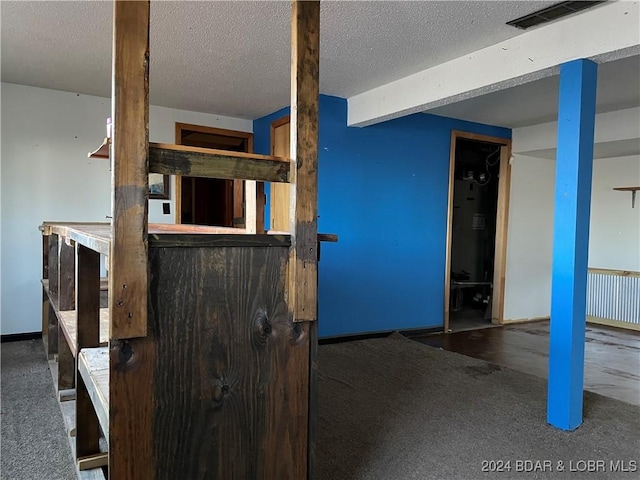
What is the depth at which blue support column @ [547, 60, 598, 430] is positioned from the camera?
7.79 ft

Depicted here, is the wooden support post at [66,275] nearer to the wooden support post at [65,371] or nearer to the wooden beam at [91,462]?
the wooden support post at [65,371]

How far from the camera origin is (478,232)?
608 centimetres

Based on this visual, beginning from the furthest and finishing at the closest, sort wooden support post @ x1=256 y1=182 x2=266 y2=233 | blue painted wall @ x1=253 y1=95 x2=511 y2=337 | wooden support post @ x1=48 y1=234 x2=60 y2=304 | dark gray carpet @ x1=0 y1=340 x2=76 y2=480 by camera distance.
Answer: blue painted wall @ x1=253 y1=95 x2=511 y2=337 → wooden support post @ x1=48 y1=234 x2=60 y2=304 → dark gray carpet @ x1=0 y1=340 x2=76 y2=480 → wooden support post @ x1=256 y1=182 x2=266 y2=233

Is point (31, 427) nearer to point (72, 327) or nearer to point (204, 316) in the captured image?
point (72, 327)

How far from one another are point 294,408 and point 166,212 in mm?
3611

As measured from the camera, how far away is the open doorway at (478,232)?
534 centimetres

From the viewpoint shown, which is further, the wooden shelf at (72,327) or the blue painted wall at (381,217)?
the blue painted wall at (381,217)

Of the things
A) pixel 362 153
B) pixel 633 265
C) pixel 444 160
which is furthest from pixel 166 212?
pixel 633 265

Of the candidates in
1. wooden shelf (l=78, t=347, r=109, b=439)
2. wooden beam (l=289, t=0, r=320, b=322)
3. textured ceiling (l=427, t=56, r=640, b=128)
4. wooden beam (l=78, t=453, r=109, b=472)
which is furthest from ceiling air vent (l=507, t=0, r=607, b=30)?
wooden beam (l=78, t=453, r=109, b=472)

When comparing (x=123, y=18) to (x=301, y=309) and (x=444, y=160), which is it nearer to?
(x=301, y=309)

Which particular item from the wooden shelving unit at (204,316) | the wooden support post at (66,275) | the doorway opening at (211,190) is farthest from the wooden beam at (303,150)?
the doorway opening at (211,190)

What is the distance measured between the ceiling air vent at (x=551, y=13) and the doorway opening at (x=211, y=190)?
233cm

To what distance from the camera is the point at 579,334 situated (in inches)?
96.0

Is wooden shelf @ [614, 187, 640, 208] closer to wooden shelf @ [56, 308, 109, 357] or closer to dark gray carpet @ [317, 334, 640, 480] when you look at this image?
dark gray carpet @ [317, 334, 640, 480]
